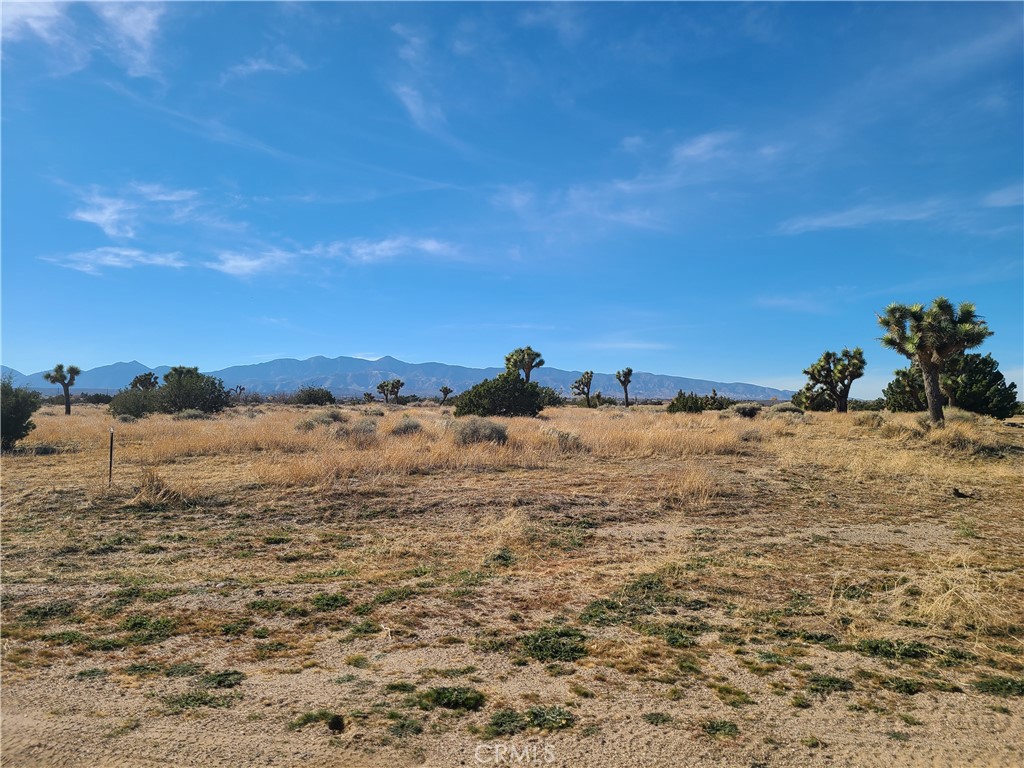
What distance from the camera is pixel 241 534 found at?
9.42 m

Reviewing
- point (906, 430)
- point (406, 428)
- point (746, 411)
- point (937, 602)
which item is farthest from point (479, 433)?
point (746, 411)

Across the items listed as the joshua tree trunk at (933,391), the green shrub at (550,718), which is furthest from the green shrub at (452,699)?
the joshua tree trunk at (933,391)

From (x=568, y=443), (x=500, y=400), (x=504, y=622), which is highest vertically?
(x=500, y=400)

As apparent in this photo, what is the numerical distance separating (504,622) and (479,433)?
13.7 m

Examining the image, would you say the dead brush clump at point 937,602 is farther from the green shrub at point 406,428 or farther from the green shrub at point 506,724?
the green shrub at point 406,428

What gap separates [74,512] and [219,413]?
2966 cm

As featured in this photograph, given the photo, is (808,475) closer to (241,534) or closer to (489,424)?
(489,424)

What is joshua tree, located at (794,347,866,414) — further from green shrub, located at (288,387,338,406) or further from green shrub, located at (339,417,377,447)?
green shrub, located at (288,387,338,406)

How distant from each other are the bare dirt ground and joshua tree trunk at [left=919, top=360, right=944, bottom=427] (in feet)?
39.5

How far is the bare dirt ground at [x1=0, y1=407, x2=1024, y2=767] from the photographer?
391 cm

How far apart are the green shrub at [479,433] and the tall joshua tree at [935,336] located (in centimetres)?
1759

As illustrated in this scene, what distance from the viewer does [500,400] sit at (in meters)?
34.2

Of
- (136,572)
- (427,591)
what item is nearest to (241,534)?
(136,572)

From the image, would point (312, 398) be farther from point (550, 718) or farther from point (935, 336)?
point (550, 718)
